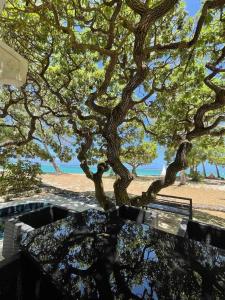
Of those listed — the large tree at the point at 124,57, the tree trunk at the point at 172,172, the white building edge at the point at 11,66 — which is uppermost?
the large tree at the point at 124,57

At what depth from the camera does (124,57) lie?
4.55 meters

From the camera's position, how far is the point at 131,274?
1.35m

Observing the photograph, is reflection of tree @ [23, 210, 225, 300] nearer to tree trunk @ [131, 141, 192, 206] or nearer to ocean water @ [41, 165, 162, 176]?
tree trunk @ [131, 141, 192, 206]

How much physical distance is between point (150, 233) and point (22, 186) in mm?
5922

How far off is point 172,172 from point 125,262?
3195 millimetres

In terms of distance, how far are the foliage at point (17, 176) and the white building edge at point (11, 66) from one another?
564cm

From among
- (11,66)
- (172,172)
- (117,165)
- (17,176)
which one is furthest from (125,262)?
(17,176)

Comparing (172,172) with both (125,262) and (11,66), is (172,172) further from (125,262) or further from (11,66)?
(11,66)

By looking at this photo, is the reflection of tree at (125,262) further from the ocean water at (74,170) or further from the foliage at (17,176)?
the ocean water at (74,170)

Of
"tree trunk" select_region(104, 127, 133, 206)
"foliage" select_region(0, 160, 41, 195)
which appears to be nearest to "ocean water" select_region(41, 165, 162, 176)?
"foliage" select_region(0, 160, 41, 195)

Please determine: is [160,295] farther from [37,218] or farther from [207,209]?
[207,209]

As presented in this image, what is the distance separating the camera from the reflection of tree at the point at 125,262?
1198mm

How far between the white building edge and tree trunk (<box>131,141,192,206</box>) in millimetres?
3534

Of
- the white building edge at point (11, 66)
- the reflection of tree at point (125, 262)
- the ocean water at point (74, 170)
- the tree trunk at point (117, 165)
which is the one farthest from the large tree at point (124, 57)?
the ocean water at point (74, 170)
